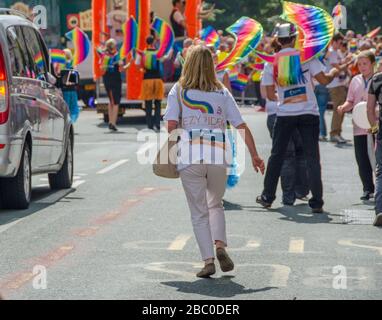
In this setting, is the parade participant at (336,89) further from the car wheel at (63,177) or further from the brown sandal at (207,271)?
the brown sandal at (207,271)

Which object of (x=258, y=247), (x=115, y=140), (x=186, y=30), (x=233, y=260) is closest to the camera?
(x=233, y=260)

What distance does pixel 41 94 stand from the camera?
14836 mm

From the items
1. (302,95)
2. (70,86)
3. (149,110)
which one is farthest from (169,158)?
(149,110)

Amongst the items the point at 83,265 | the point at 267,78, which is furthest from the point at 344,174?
the point at 83,265

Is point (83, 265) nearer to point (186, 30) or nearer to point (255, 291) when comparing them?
point (255, 291)

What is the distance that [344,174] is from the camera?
59.0 feet

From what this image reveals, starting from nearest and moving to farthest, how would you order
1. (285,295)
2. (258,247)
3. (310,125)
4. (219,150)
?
(285,295) → (219,150) → (258,247) → (310,125)

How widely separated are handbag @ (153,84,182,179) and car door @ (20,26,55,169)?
16.9 feet

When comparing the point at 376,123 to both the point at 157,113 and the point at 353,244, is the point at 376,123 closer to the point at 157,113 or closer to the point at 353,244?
the point at 353,244

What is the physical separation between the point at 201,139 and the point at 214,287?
1.11 m

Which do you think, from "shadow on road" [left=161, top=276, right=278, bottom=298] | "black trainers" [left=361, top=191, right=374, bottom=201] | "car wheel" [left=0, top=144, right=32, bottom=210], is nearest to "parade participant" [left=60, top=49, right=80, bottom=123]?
"car wheel" [left=0, top=144, right=32, bottom=210]

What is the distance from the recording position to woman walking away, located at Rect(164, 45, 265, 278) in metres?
9.30

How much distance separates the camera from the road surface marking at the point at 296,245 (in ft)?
34.7

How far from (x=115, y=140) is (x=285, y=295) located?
16933 mm
